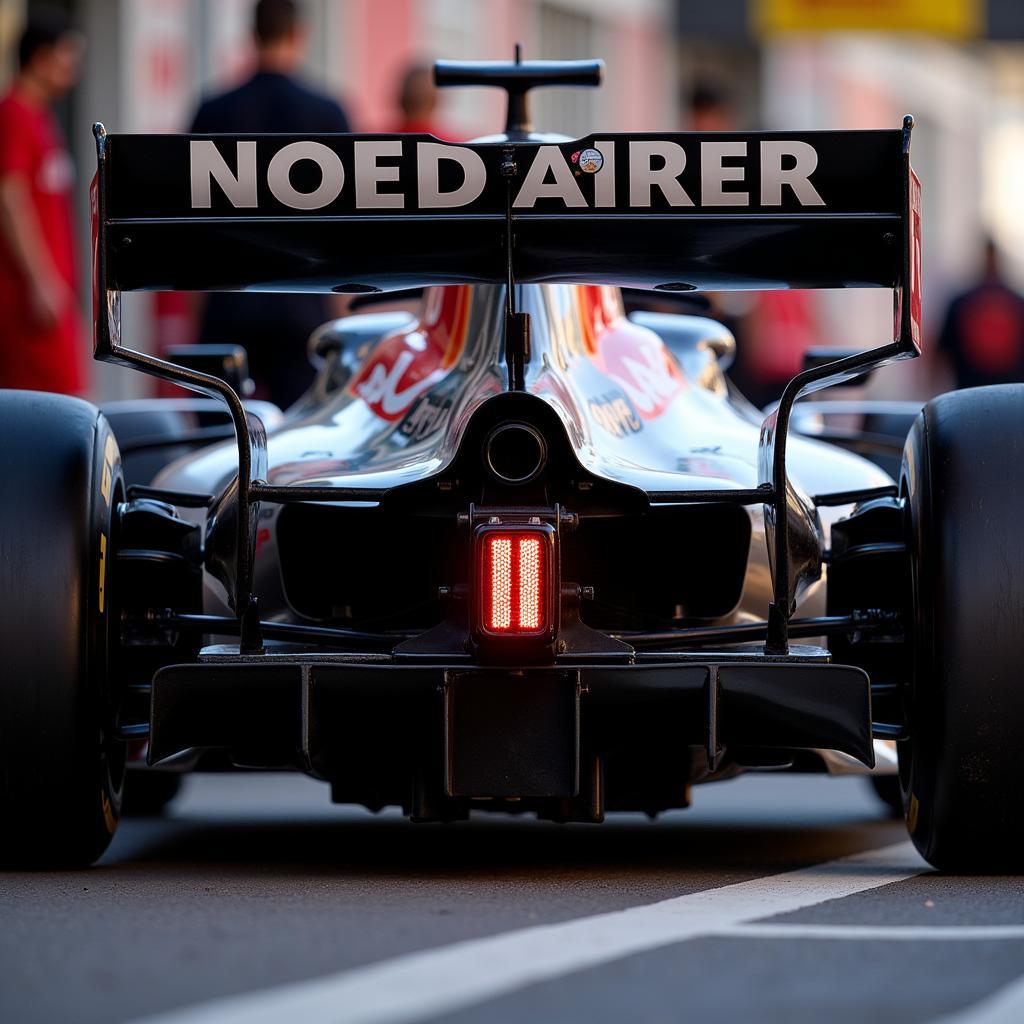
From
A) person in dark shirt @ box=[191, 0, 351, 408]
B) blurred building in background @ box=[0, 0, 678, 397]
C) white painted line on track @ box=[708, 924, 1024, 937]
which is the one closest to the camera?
white painted line on track @ box=[708, 924, 1024, 937]

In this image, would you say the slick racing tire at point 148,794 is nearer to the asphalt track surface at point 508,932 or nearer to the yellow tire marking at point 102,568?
the asphalt track surface at point 508,932

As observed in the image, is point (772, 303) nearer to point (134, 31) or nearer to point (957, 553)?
point (134, 31)

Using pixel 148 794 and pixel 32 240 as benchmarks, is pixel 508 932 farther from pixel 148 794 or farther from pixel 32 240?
pixel 32 240

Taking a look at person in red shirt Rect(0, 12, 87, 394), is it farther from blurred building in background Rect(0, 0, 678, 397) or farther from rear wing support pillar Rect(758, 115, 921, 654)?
rear wing support pillar Rect(758, 115, 921, 654)

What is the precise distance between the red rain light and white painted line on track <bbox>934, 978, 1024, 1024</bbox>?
1.38 meters

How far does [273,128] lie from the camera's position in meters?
9.45

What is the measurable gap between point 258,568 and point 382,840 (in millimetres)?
942

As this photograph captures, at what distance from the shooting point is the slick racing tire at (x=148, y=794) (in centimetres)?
693

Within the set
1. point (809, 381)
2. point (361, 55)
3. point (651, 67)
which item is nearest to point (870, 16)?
point (361, 55)

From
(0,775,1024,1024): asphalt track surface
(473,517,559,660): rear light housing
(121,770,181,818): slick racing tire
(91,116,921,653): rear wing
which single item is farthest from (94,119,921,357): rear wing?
(121,770,181,818): slick racing tire

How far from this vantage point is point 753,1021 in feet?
10.8

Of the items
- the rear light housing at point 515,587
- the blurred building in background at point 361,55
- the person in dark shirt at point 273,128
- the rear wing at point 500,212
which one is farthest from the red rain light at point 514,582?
the blurred building in background at point 361,55

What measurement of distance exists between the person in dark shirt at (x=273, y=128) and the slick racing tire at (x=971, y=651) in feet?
14.4

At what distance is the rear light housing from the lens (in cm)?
469
